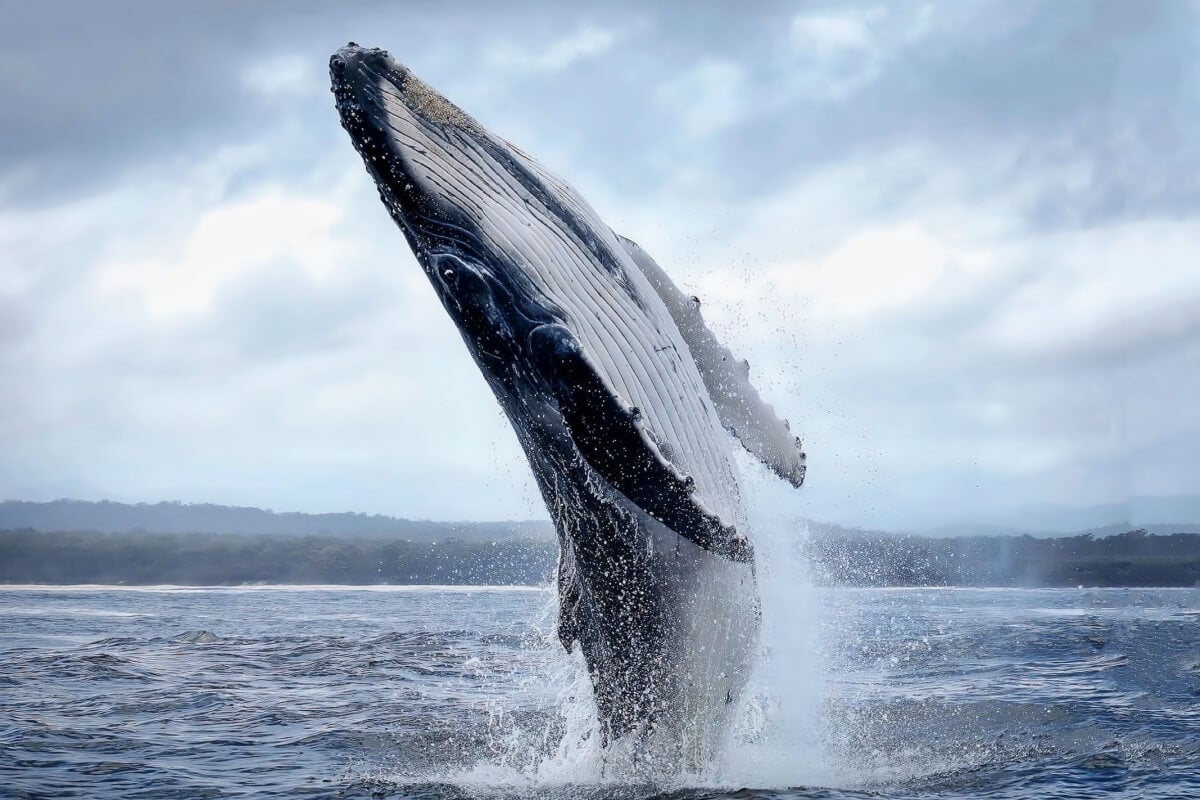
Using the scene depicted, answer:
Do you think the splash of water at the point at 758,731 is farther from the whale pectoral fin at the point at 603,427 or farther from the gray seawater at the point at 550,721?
the whale pectoral fin at the point at 603,427

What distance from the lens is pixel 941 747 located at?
7.73 m

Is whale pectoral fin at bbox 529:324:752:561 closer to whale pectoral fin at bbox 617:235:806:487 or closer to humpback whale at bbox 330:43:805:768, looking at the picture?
humpback whale at bbox 330:43:805:768

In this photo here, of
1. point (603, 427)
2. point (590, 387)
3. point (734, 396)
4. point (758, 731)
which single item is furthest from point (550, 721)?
point (590, 387)

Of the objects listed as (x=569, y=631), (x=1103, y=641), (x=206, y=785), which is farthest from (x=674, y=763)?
(x=1103, y=641)

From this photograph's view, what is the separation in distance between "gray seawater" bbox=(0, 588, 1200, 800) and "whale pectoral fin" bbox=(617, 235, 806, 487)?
50.2 inches

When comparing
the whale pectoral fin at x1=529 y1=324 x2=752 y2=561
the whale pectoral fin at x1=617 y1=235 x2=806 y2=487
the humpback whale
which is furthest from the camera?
the whale pectoral fin at x1=617 y1=235 x2=806 y2=487

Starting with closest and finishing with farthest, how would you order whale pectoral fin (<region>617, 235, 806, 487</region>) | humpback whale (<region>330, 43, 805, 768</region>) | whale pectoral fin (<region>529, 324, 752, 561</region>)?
whale pectoral fin (<region>529, 324, 752, 561</region>) < humpback whale (<region>330, 43, 805, 768</region>) < whale pectoral fin (<region>617, 235, 806, 487</region>)

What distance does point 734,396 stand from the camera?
6492mm

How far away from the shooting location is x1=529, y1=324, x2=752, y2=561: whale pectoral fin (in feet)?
13.2

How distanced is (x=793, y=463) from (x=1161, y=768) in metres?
3.41

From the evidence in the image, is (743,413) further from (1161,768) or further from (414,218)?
(1161,768)

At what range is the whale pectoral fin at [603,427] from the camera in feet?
13.2

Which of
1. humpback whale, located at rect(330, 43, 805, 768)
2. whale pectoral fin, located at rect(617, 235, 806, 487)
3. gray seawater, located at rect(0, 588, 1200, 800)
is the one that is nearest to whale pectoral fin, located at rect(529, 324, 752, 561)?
humpback whale, located at rect(330, 43, 805, 768)

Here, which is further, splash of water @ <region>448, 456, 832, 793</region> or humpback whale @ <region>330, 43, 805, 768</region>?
splash of water @ <region>448, 456, 832, 793</region>
